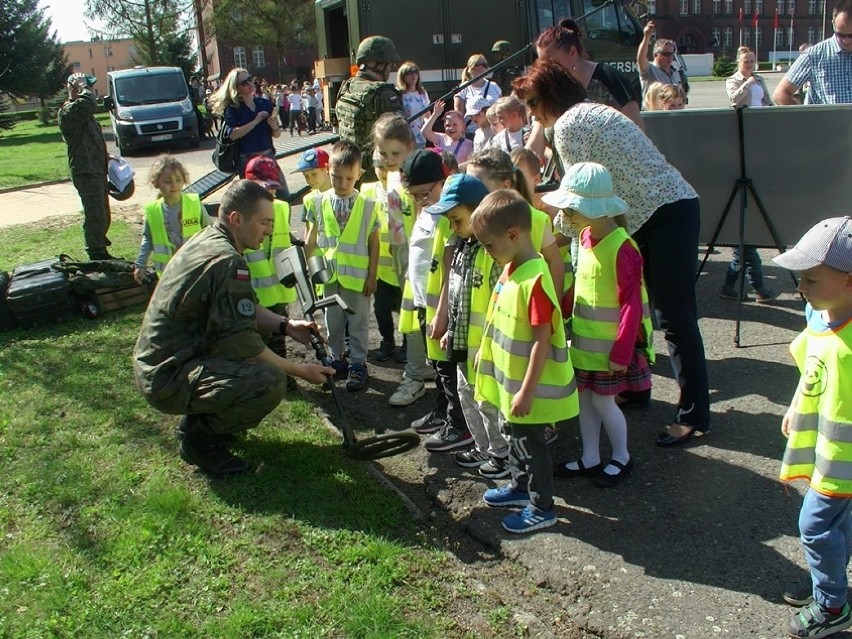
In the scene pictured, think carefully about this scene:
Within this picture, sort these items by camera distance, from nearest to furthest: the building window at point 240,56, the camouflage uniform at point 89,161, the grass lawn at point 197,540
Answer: the grass lawn at point 197,540 → the camouflage uniform at point 89,161 → the building window at point 240,56

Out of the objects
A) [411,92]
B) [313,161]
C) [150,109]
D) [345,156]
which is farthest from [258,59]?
[345,156]

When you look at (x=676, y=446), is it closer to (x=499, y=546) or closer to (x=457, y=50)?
(x=499, y=546)

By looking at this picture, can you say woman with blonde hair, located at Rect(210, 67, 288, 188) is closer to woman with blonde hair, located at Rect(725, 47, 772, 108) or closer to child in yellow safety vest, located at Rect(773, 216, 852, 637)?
woman with blonde hair, located at Rect(725, 47, 772, 108)

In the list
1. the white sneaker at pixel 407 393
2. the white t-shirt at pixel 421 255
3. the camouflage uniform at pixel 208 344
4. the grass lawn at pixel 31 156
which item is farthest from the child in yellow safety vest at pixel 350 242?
the grass lawn at pixel 31 156

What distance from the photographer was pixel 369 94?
22.0ft

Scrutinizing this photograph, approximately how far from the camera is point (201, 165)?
1975 cm

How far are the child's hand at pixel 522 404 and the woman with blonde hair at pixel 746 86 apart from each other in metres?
6.78

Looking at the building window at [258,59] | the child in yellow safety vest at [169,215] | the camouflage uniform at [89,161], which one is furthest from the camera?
the building window at [258,59]

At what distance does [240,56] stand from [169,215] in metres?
63.3

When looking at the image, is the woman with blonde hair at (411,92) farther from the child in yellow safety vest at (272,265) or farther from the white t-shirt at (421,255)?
the white t-shirt at (421,255)

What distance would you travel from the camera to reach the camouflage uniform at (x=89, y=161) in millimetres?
8469

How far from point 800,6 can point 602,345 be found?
9056cm

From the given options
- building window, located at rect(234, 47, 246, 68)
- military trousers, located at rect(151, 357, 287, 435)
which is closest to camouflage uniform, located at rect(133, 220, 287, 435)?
military trousers, located at rect(151, 357, 287, 435)

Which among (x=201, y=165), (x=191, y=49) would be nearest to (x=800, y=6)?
(x=191, y=49)
